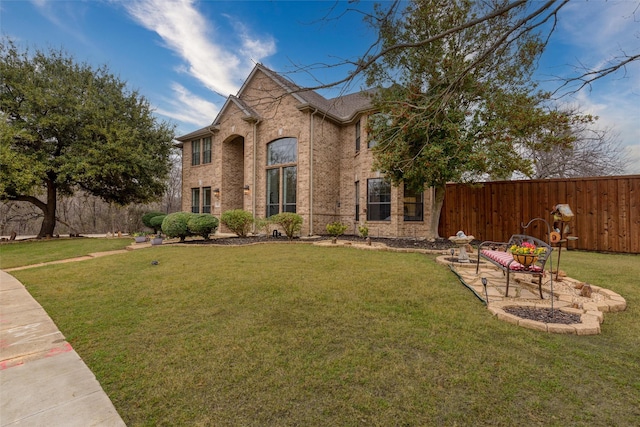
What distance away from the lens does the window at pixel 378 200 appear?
1197 cm

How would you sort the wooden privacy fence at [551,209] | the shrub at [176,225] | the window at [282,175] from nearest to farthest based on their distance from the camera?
the wooden privacy fence at [551,209] < the shrub at [176,225] < the window at [282,175]

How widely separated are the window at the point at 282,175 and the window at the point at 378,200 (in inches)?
141

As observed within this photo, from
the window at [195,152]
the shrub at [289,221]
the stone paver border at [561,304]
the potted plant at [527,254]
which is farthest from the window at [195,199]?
the potted plant at [527,254]

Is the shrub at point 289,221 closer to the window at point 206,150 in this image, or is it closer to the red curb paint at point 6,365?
the window at point 206,150

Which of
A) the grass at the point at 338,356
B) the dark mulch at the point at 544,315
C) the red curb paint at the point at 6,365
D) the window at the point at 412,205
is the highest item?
the window at the point at 412,205

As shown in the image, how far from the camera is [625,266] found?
20.8 feet

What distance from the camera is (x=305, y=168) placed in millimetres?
12695

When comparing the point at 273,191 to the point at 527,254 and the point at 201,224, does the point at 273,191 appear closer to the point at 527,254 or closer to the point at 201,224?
the point at 201,224

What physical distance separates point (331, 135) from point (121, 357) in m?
12.5

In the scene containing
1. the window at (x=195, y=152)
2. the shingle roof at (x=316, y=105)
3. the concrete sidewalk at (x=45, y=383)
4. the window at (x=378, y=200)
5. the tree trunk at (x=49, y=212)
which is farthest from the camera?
the window at (x=195, y=152)

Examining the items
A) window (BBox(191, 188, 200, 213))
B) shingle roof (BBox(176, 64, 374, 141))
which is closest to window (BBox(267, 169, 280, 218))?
shingle roof (BBox(176, 64, 374, 141))

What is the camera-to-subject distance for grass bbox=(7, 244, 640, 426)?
1.87 meters

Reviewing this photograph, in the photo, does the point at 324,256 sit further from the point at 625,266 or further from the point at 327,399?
the point at 625,266

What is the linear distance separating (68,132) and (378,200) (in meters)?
15.9
